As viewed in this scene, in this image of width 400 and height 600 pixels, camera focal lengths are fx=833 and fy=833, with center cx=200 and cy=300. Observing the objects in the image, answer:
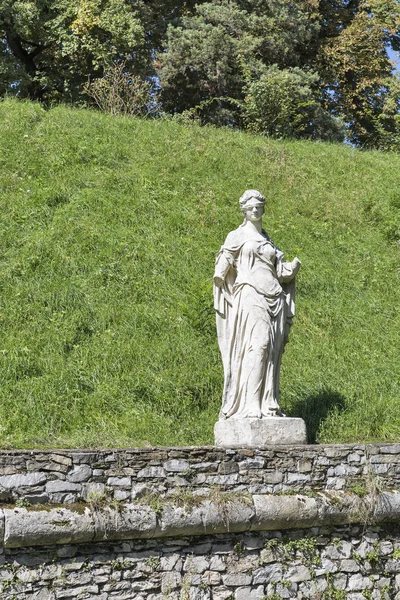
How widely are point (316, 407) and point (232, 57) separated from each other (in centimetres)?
1619

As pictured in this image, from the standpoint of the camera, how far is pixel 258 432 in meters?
7.85

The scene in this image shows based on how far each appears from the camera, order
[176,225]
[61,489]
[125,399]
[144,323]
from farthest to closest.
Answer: [176,225] < [144,323] < [125,399] < [61,489]

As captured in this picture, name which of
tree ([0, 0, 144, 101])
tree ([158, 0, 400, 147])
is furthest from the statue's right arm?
tree ([0, 0, 144, 101])

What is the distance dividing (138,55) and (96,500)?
19.5m

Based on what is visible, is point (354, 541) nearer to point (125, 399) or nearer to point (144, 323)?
point (125, 399)

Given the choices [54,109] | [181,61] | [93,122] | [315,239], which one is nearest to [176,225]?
[315,239]

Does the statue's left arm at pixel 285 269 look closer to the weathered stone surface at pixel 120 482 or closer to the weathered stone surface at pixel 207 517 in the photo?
the weathered stone surface at pixel 207 517

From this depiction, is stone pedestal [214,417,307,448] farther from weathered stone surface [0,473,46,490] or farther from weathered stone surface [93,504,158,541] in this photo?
weathered stone surface [0,473,46,490]

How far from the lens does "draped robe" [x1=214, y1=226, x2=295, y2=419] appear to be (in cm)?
812

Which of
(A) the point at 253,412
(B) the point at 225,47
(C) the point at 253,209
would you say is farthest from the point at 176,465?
(B) the point at 225,47

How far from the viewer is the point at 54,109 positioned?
63.6ft

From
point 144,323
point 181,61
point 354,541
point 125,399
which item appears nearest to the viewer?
point 354,541

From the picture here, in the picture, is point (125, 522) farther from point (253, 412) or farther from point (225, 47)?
point (225, 47)

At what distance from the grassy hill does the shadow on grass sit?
0.08 feet
